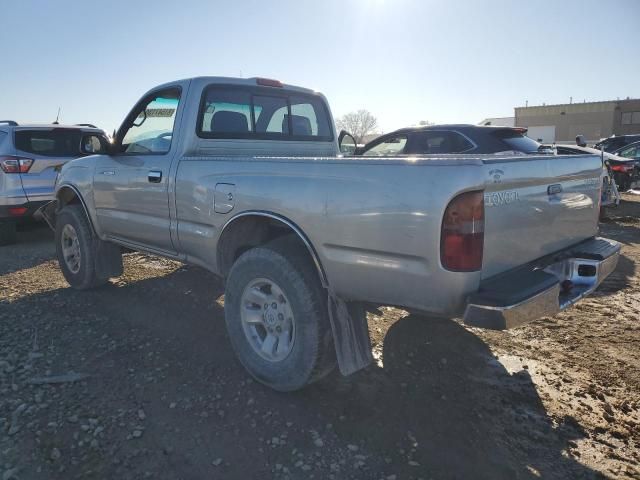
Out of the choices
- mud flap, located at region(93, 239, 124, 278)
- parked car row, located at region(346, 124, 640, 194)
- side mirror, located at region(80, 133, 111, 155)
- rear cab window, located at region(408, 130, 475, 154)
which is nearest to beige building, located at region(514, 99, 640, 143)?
parked car row, located at region(346, 124, 640, 194)

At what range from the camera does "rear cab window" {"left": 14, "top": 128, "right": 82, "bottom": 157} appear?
23.9ft

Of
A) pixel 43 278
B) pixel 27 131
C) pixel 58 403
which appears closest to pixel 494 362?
pixel 58 403

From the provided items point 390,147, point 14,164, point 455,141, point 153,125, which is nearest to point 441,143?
point 455,141

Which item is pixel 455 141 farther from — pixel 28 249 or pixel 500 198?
pixel 28 249

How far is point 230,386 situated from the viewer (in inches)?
130

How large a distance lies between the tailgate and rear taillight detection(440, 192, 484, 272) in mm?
86

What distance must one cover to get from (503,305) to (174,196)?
102 inches

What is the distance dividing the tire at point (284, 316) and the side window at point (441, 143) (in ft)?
15.6

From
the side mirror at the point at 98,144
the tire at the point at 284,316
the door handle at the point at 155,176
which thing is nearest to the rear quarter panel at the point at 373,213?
the tire at the point at 284,316

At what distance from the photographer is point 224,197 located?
3354 millimetres

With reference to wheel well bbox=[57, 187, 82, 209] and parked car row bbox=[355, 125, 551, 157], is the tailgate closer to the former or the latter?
parked car row bbox=[355, 125, 551, 157]

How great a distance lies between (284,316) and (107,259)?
2888 mm

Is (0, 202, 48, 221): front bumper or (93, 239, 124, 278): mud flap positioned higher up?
(0, 202, 48, 221): front bumper

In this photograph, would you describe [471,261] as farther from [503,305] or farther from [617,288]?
[617,288]
